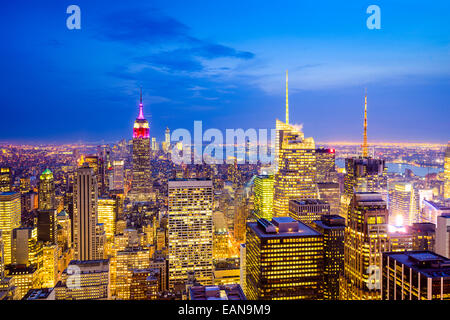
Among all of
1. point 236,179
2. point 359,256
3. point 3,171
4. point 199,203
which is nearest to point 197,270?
point 199,203

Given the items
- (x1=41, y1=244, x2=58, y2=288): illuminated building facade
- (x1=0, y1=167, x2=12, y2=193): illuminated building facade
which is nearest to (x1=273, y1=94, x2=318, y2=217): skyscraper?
(x1=41, y1=244, x2=58, y2=288): illuminated building facade

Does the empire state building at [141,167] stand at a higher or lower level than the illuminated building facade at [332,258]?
higher

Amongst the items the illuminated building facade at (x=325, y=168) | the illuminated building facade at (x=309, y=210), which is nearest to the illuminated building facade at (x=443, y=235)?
the illuminated building facade at (x=309, y=210)

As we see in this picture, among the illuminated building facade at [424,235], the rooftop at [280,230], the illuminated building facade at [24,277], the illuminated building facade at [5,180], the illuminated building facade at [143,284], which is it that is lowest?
the illuminated building facade at [143,284]

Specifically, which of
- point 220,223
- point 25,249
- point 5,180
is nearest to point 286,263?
point 220,223

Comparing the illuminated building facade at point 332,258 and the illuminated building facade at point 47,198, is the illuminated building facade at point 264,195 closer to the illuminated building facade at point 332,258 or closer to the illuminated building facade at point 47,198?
the illuminated building facade at point 332,258

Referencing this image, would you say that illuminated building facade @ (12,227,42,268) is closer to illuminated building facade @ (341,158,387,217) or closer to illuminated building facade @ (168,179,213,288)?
illuminated building facade @ (168,179,213,288)
